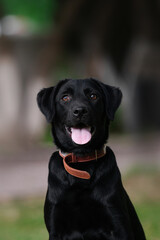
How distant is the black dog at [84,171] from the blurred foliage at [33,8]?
8588mm

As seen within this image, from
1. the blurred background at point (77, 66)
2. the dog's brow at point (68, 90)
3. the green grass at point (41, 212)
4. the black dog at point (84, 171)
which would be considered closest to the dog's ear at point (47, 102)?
the black dog at point (84, 171)

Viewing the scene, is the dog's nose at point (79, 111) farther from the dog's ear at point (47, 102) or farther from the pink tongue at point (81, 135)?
the dog's ear at point (47, 102)

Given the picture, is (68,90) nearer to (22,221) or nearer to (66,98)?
(66,98)

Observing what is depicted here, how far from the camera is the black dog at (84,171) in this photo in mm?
3586

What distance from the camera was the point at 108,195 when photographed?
359cm

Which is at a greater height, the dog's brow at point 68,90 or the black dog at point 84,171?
the dog's brow at point 68,90

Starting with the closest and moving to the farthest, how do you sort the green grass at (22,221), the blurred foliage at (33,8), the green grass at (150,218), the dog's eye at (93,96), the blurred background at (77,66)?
the dog's eye at (93,96) → the green grass at (150,218) → the green grass at (22,221) → the blurred background at (77,66) → the blurred foliage at (33,8)

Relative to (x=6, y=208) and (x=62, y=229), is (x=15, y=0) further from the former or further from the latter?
(x=62, y=229)

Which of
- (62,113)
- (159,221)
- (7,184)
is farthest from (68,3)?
(62,113)

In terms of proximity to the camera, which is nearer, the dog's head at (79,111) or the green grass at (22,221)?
the dog's head at (79,111)

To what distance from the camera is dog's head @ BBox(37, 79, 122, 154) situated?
3.76 meters

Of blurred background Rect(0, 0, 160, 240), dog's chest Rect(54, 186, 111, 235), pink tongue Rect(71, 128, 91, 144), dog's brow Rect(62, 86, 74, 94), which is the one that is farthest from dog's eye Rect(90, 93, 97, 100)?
blurred background Rect(0, 0, 160, 240)

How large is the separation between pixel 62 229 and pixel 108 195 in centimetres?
42

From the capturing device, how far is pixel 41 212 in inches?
271
